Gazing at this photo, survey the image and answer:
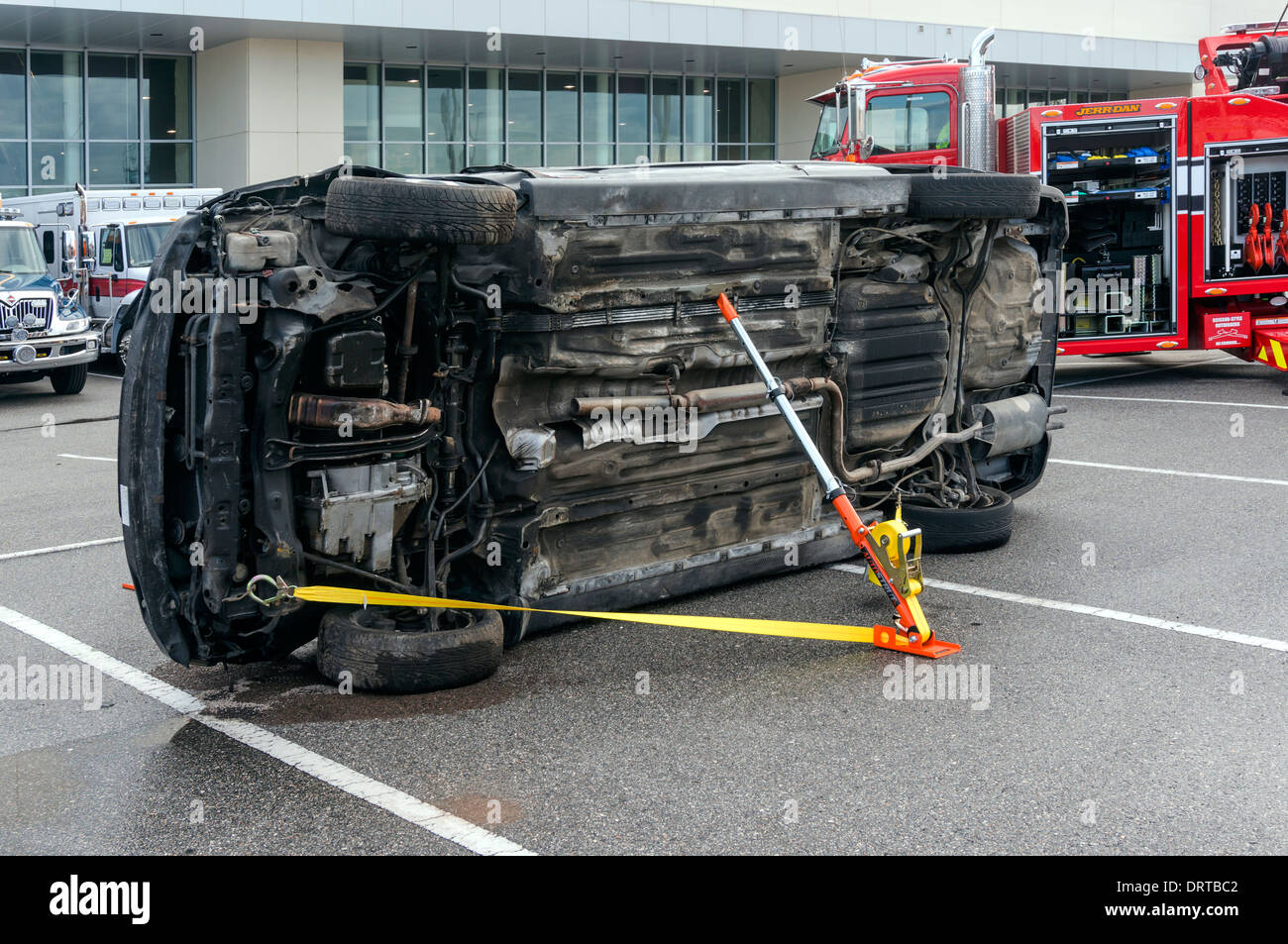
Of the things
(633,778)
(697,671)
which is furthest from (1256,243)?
(633,778)

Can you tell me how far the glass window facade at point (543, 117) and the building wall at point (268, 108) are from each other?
3.88ft

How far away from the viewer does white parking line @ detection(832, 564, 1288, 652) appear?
19.6 ft

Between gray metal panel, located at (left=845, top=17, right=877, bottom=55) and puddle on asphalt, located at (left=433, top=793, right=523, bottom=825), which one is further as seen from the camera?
gray metal panel, located at (left=845, top=17, right=877, bottom=55)

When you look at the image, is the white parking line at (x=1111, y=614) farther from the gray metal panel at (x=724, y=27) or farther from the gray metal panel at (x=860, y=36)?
the gray metal panel at (x=860, y=36)

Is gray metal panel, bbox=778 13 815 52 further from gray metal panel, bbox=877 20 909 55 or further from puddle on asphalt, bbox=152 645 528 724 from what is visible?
puddle on asphalt, bbox=152 645 528 724

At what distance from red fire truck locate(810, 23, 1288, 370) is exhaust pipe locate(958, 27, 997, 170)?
0.02 m

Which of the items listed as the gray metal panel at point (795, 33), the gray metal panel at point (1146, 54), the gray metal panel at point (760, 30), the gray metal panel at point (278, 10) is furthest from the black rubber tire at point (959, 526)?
the gray metal panel at point (1146, 54)

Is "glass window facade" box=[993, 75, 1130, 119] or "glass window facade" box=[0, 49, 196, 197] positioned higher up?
"glass window facade" box=[993, 75, 1130, 119]

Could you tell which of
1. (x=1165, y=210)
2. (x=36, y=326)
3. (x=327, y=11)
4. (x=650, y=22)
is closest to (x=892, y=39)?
(x=650, y=22)

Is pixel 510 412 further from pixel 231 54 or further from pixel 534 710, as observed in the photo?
pixel 231 54

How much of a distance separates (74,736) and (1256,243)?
13.3 meters

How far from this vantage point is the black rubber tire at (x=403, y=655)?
17.4 feet

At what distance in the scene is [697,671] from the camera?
18.6 ft

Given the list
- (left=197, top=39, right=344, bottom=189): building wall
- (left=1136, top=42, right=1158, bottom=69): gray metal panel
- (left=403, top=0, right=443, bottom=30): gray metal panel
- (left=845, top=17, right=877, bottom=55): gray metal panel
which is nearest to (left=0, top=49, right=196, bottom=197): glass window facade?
(left=197, top=39, right=344, bottom=189): building wall
